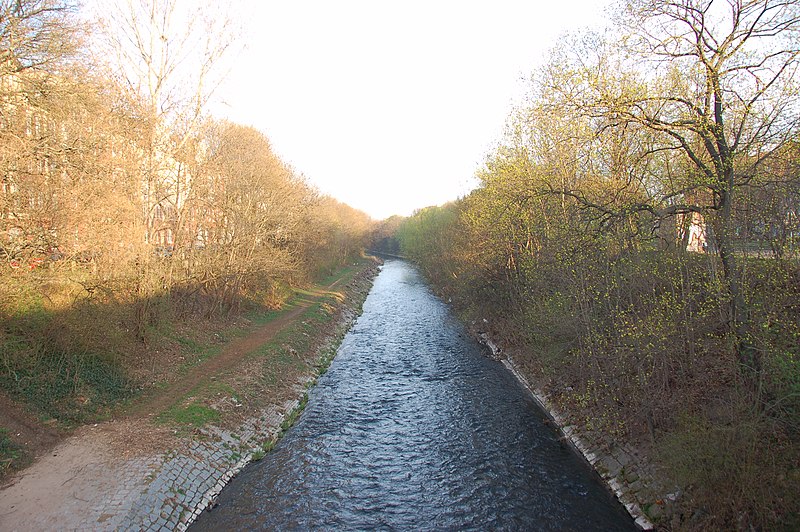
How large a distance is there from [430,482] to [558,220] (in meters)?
8.94

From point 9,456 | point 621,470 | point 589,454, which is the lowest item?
point 589,454

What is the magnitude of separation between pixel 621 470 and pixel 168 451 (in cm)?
965

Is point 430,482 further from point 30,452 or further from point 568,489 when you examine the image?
point 30,452

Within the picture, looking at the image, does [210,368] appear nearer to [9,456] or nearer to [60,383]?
[60,383]

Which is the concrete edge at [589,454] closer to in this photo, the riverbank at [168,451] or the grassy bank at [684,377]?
the grassy bank at [684,377]

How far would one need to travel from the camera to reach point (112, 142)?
47.4ft

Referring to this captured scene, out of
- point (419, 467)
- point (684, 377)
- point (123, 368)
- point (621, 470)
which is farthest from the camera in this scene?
point (123, 368)

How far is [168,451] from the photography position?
1017 cm

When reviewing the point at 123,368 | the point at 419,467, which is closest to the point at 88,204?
the point at 123,368

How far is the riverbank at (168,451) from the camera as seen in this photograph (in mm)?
8016

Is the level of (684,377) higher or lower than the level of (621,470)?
higher

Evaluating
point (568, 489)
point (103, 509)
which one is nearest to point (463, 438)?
point (568, 489)

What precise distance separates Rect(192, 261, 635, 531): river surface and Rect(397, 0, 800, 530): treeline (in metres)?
A: 1.47

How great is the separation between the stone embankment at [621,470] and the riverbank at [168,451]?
7.97m
